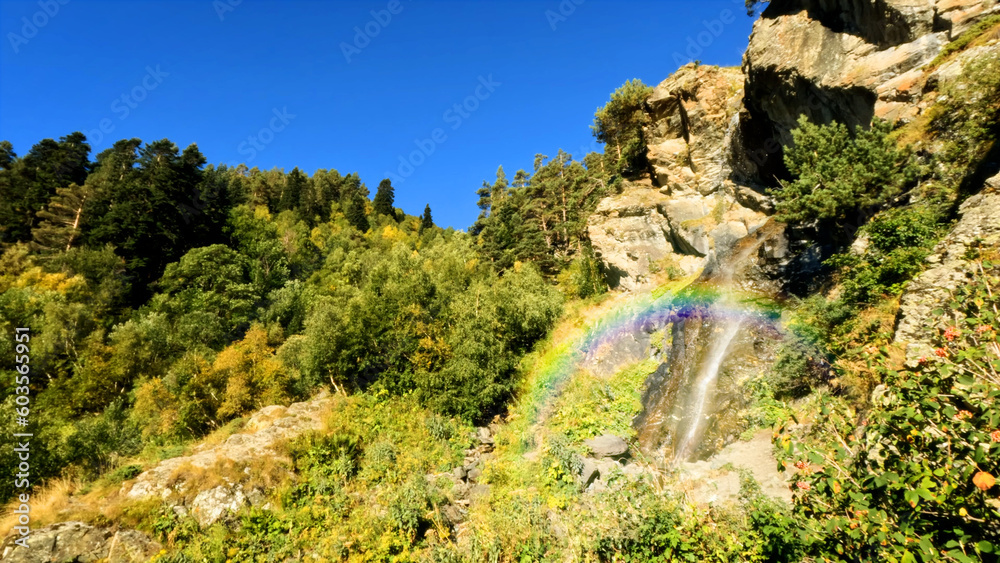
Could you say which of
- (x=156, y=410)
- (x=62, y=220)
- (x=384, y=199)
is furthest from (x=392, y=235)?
(x=156, y=410)

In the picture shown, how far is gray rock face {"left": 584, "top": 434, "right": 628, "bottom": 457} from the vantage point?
46.6ft

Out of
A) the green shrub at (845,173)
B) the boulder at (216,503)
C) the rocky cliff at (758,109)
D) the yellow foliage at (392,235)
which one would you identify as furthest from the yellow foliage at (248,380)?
the yellow foliage at (392,235)

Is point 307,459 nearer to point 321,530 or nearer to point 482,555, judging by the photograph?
point 321,530

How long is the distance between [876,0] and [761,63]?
5.20 m

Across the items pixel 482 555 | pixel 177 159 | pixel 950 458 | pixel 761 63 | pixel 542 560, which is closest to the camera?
pixel 950 458

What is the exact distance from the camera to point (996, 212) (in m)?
8.69

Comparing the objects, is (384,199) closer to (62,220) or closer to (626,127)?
(62,220)

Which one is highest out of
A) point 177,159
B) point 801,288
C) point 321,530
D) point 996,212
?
point 177,159

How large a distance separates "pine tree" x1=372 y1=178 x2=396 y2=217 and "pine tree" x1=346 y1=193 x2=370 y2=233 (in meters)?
7.00

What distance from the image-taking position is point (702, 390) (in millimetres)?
16703

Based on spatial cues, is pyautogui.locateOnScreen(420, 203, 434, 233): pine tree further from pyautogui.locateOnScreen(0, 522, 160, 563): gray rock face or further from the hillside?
pyautogui.locateOnScreen(0, 522, 160, 563): gray rock face

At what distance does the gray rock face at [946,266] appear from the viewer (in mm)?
7949

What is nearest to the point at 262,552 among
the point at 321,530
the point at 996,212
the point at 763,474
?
the point at 321,530

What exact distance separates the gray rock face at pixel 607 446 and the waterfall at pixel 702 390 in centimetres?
189
